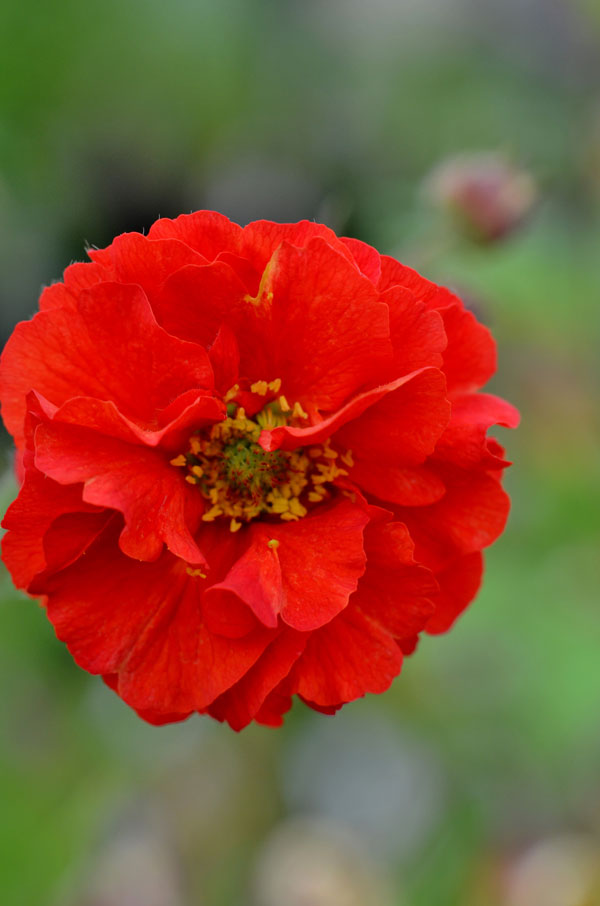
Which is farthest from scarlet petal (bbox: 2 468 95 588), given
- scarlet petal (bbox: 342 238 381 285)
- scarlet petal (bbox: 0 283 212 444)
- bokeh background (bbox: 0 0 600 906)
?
bokeh background (bbox: 0 0 600 906)

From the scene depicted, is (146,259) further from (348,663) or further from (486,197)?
(486,197)

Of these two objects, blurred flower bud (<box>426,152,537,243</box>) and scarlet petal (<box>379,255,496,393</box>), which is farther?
blurred flower bud (<box>426,152,537,243</box>)

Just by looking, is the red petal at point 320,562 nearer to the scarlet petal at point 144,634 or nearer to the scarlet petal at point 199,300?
the scarlet petal at point 144,634

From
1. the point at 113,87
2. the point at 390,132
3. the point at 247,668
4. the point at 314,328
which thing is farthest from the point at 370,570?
the point at 390,132

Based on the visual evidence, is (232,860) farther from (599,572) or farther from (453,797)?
(599,572)

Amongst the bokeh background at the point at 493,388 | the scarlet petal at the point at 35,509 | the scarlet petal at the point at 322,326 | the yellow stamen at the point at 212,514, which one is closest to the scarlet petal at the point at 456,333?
the scarlet petal at the point at 322,326

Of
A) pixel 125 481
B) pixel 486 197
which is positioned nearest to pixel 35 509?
pixel 125 481

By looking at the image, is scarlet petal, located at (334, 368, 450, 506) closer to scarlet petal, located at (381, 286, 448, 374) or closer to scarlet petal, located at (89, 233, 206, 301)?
scarlet petal, located at (381, 286, 448, 374)

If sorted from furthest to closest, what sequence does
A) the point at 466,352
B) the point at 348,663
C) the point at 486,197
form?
the point at 486,197, the point at 466,352, the point at 348,663
